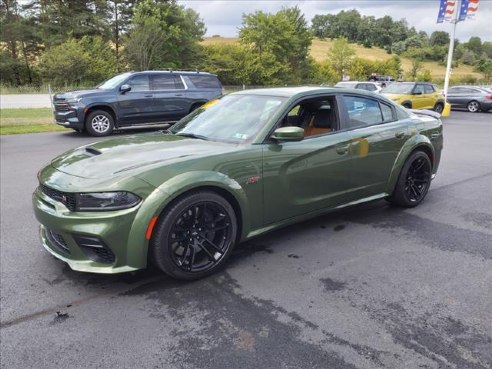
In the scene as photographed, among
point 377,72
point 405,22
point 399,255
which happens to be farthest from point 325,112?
point 405,22

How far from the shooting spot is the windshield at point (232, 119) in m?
3.92

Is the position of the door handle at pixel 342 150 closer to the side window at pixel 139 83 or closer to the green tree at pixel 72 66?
the side window at pixel 139 83

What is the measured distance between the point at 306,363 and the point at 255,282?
3.46ft

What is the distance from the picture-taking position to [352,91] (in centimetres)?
465

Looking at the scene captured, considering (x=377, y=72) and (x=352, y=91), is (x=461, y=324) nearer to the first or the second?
(x=352, y=91)

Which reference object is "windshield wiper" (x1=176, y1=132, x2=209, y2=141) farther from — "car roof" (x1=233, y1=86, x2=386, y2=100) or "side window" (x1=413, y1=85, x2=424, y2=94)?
"side window" (x1=413, y1=85, x2=424, y2=94)

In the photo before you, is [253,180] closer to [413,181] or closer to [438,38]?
[413,181]

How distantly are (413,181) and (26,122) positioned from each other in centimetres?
1406

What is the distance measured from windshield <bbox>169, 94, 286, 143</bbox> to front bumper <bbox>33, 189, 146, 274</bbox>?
1.27 metres

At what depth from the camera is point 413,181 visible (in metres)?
5.30

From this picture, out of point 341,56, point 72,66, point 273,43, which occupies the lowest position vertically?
point 72,66

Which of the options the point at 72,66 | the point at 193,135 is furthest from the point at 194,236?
the point at 72,66

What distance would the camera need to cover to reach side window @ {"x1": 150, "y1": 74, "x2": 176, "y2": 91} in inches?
505

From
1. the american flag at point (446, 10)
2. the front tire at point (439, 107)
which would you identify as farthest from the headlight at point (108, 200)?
the american flag at point (446, 10)
